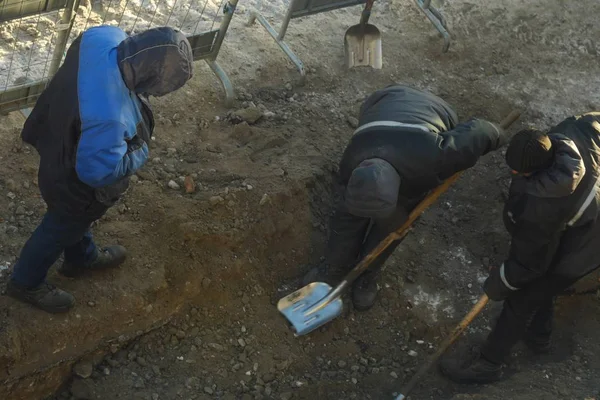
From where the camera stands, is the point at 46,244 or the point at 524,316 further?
the point at 524,316

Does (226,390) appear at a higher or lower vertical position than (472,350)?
lower

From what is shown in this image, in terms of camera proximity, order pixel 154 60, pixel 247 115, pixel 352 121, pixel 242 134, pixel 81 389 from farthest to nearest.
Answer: pixel 352 121 → pixel 247 115 → pixel 242 134 → pixel 81 389 → pixel 154 60

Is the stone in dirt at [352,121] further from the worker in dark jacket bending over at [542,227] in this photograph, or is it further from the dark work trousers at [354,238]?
the worker in dark jacket bending over at [542,227]

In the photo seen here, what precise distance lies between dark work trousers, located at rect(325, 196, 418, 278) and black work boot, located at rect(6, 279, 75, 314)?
170 cm

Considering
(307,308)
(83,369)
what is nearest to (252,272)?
(307,308)

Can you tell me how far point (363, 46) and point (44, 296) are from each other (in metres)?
3.48

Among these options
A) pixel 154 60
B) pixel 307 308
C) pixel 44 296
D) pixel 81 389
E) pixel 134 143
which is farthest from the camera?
pixel 307 308

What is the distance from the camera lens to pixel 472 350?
17.8ft

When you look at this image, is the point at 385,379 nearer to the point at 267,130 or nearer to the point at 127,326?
the point at 127,326

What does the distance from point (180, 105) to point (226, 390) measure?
7.60 ft

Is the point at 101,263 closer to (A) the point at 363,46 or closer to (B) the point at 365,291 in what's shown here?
(B) the point at 365,291

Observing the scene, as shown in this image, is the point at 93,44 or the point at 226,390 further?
the point at 226,390

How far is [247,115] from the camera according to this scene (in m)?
6.13

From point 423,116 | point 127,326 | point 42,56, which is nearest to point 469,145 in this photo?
point 423,116
